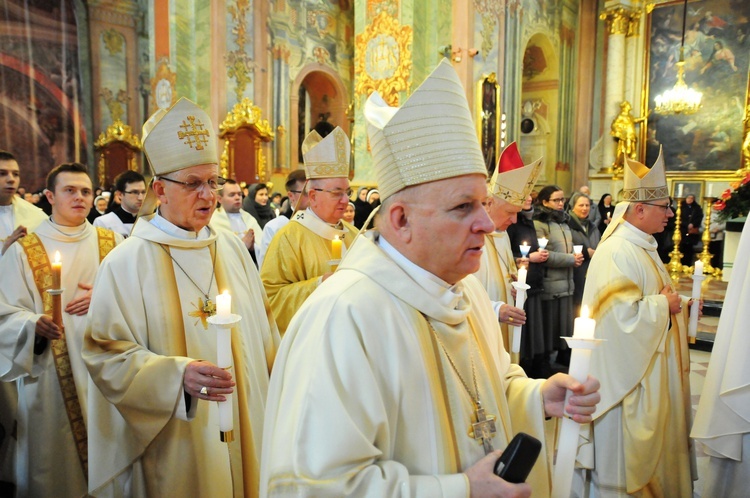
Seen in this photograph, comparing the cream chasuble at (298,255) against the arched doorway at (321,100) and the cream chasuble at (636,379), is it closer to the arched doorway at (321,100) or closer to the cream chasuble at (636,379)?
the cream chasuble at (636,379)

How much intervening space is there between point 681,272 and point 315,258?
12043 millimetres

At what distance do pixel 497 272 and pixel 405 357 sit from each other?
289 cm

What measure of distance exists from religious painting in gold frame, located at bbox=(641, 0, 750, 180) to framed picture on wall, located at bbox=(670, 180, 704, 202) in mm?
201

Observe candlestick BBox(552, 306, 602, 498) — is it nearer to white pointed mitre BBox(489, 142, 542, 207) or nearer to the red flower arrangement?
white pointed mitre BBox(489, 142, 542, 207)

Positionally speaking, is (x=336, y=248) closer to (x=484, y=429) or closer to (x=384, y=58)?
(x=484, y=429)

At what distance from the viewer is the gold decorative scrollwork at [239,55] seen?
45.5 feet

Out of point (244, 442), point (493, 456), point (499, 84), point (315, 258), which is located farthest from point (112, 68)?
point (493, 456)

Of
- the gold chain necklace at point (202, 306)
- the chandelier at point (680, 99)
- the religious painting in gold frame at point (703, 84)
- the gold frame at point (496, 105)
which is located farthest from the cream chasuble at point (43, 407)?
the religious painting in gold frame at point (703, 84)

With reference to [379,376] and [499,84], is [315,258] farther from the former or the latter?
[499,84]

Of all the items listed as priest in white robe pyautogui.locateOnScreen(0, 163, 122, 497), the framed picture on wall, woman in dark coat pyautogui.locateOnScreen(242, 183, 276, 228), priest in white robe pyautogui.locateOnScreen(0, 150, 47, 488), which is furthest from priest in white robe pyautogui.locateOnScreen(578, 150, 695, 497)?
the framed picture on wall

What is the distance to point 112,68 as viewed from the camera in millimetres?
17500

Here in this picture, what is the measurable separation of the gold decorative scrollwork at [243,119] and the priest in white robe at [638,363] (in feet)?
37.9

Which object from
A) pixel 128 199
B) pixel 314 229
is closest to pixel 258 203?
pixel 128 199


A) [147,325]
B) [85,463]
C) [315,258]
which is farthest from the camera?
[315,258]
